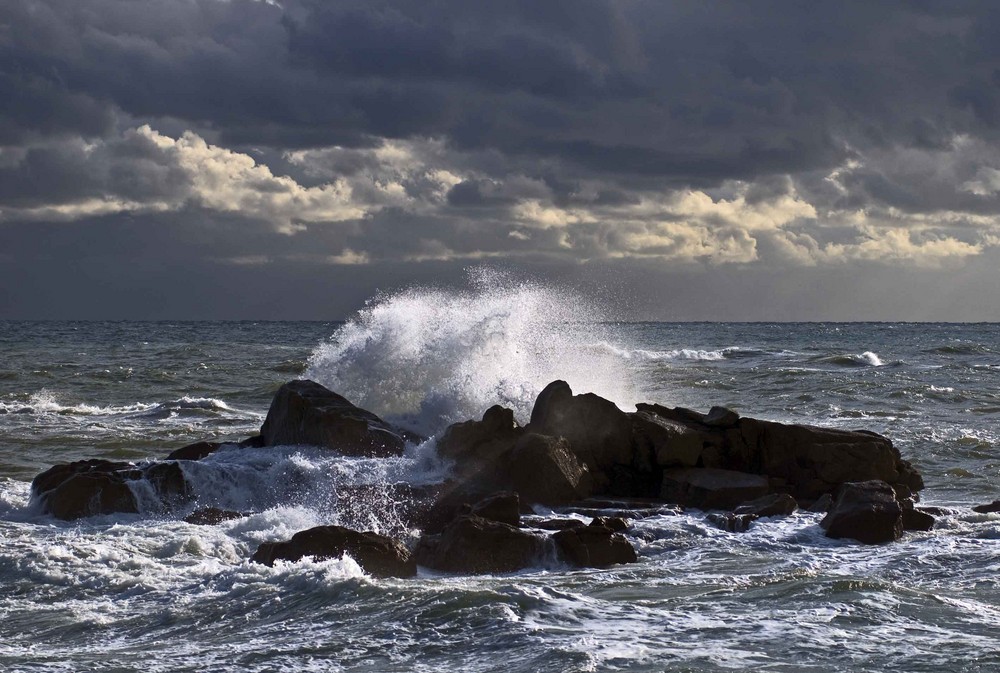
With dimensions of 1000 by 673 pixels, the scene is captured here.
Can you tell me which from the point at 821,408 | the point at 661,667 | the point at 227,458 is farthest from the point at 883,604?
the point at 821,408

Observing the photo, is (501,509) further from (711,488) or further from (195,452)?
(195,452)

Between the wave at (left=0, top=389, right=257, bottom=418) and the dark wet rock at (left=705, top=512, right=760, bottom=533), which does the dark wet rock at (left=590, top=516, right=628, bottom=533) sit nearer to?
the dark wet rock at (left=705, top=512, right=760, bottom=533)

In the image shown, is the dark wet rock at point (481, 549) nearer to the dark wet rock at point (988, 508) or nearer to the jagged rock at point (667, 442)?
the jagged rock at point (667, 442)

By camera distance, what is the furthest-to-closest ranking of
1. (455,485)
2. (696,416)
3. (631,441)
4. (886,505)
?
(696,416) → (631,441) → (455,485) → (886,505)

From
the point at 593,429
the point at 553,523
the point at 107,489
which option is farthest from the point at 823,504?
the point at 107,489

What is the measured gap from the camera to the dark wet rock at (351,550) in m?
8.41

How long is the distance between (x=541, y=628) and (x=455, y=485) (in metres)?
4.50

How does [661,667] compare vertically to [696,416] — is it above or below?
below

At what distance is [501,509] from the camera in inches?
387

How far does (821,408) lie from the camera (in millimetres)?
21281

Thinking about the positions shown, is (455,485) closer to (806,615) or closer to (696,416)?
(696,416)

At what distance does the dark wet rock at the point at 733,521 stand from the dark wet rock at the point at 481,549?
2258 millimetres

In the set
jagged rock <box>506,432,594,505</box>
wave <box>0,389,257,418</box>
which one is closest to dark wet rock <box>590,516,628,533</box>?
jagged rock <box>506,432,594,505</box>

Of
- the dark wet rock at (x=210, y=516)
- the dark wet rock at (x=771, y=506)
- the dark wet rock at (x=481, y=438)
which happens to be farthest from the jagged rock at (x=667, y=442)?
the dark wet rock at (x=210, y=516)
